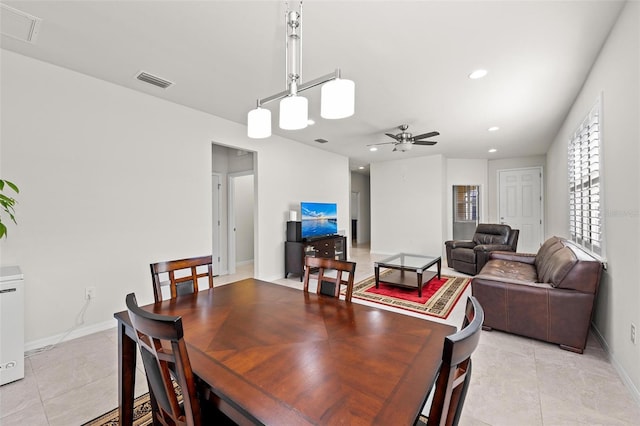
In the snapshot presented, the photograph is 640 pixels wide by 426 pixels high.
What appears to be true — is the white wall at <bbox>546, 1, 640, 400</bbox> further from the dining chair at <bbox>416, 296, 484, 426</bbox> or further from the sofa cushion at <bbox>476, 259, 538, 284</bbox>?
the dining chair at <bbox>416, 296, 484, 426</bbox>

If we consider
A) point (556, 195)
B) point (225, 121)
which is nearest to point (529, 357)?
point (556, 195)

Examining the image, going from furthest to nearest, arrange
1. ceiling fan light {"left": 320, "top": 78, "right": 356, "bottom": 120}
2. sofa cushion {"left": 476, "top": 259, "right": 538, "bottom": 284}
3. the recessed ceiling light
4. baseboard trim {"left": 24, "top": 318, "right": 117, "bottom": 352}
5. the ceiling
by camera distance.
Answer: sofa cushion {"left": 476, "top": 259, "right": 538, "bottom": 284}
the recessed ceiling light
baseboard trim {"left": 24, "top": 318, "right": 117, "bottom": 352}
the ceiling
ceiling fan light {"left": 320, "top": 78, "right": 356, "bottom": 120}

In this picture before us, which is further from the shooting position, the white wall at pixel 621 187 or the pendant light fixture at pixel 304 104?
the white wall at pixel 621 187

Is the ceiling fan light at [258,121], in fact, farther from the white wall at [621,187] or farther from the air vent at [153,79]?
the white wall at [621,187]

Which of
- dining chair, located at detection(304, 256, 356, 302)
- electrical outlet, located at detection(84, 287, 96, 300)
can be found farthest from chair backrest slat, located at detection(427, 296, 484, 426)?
electrical outlet, located at detection(84, 287, 96, 300)

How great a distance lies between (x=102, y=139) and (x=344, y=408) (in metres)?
3.53

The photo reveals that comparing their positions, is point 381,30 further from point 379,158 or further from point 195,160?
point 379,158

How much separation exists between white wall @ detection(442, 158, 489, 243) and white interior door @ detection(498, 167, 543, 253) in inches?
16.0

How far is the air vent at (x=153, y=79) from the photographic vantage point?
9.26 ft

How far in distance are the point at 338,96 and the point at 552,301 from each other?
2.66m

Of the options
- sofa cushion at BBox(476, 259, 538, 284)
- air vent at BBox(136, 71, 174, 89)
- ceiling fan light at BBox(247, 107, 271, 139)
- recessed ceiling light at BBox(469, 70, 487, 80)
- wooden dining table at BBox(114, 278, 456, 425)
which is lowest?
sofa cushion at BBox(476, 259, 538, 284)

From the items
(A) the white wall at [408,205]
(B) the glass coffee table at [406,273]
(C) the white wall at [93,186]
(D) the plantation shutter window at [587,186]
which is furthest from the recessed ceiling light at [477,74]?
(A) the white wall at [408,205]

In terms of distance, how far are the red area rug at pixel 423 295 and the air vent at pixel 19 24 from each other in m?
4.19

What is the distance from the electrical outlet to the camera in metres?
2.80
